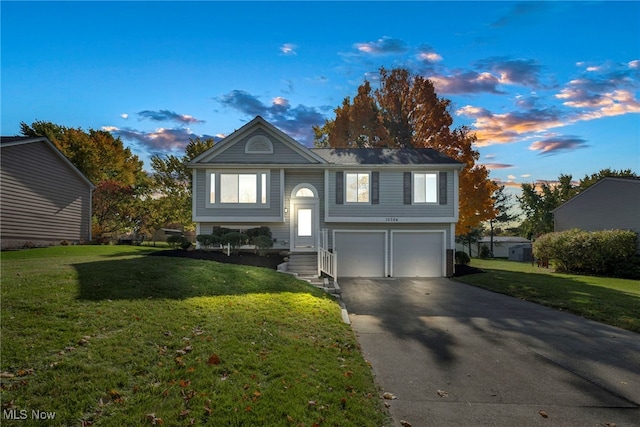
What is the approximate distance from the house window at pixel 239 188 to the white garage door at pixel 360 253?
15.3 ft

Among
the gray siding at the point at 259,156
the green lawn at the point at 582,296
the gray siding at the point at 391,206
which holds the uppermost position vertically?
the gray siding at the point at 259,156

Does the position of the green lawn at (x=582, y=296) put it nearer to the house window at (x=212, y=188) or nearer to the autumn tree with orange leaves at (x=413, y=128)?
the autumn tree with orange leaves at (x=413, y=128)

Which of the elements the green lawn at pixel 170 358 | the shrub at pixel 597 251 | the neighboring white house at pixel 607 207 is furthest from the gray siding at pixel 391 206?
the neighboring white house at pixel 607 207

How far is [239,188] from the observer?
17953 millimetres

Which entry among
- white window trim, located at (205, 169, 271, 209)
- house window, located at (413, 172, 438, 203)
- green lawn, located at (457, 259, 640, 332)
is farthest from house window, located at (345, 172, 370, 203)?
green lawn, located at (457, 259, 640, 332)

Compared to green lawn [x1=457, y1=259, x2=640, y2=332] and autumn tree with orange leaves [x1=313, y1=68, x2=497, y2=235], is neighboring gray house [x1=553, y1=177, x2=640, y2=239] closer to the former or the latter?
autumn tree with orange leaves [x1=313, y1=68, x2=497, y2=235]

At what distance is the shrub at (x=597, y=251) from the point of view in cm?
1992

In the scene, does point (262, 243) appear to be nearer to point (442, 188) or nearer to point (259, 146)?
point (259, 146)

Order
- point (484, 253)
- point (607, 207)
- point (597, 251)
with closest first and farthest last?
1. point (597, 251)
2. point (607, 207)
3. point (484, 253)

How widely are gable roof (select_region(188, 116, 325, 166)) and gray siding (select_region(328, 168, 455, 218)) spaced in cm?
160

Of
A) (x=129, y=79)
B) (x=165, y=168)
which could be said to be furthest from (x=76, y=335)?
(x=165, y=168)

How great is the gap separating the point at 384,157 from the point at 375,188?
7.24 feet

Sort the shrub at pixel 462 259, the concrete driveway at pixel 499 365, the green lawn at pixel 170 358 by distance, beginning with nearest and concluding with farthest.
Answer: the green lawn at pixel 170 358 → the concrete driveway at pixel 499 365 → the shrub at pixel 462 259

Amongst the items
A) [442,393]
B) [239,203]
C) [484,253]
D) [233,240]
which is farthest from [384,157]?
[484,253]
